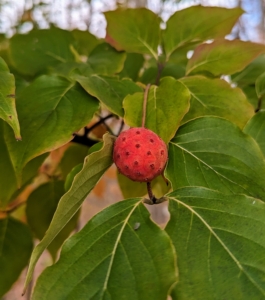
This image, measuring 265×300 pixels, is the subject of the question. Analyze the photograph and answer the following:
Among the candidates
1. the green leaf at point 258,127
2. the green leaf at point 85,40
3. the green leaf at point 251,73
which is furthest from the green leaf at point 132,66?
the green leaf at point 258,127

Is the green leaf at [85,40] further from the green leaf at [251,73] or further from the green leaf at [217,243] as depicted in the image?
the green leaf at [217,243]

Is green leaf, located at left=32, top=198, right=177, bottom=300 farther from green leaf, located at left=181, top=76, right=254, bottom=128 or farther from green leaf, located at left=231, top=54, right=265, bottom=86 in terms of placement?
green leaf, located at left=231, top=54, right=265, bottom=86

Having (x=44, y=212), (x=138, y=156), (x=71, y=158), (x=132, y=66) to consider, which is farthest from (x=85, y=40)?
(x=138, y=156)

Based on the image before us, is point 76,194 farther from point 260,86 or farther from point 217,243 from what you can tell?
point 260,86

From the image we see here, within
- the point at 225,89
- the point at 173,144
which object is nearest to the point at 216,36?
the point at 225,89

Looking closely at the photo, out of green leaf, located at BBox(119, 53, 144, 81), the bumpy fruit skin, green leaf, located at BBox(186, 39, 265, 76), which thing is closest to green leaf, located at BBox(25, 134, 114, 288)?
the bumpy fruit skin

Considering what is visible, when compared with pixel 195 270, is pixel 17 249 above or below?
below

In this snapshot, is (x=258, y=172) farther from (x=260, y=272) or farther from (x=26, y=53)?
(x=26, y=53)
